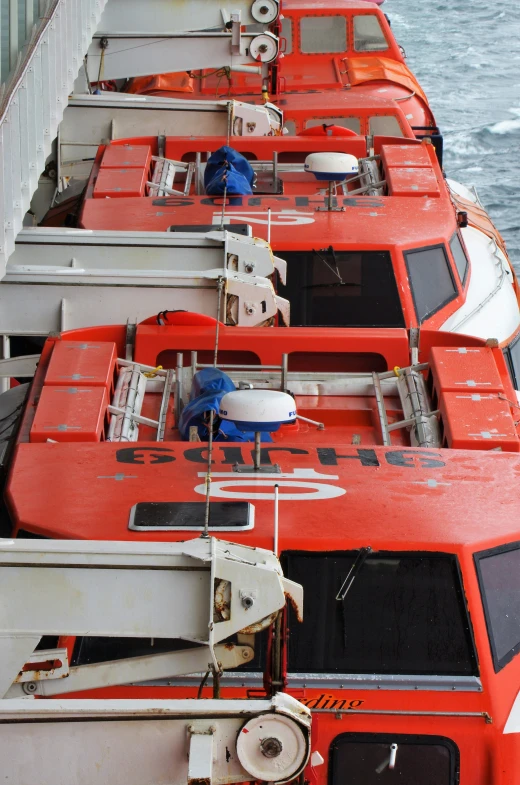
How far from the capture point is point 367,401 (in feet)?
25.1

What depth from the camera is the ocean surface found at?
20.9 metres

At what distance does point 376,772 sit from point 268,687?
98cm

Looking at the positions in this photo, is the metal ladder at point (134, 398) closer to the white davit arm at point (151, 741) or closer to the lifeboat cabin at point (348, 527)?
the lifeboat cabin at point (348, 527)

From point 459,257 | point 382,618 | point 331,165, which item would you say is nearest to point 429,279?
point 459,257

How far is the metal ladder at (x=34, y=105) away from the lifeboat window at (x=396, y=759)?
3.95m

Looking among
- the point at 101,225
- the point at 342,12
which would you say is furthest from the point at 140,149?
the point at 342,12

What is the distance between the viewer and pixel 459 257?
10086 mm

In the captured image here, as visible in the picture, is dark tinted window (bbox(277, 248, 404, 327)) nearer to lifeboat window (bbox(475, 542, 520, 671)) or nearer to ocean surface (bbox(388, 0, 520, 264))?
lifeboat window (bbox(475, 542, 520, 671))

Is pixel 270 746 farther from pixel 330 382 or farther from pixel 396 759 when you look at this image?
pixel 330 382

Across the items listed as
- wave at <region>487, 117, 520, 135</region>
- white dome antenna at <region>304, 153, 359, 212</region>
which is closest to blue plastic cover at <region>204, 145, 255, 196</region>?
white dome antenna at <region>304, 153, 359, 212</region>

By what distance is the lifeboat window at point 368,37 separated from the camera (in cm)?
1712

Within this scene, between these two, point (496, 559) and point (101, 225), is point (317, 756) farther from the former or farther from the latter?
point (101, 225)

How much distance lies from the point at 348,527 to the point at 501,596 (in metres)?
0.70

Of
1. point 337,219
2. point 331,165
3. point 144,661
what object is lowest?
point 144,661
